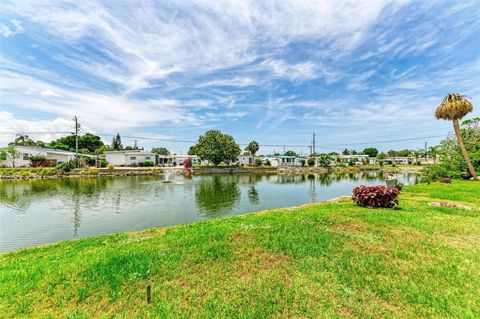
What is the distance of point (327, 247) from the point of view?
5.60 metres

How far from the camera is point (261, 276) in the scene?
Result: 4426mm

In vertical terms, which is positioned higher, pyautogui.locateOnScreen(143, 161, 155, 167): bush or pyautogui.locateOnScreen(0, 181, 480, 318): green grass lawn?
pyautogui.locateOnScreen(143, 161, 155, 167): bush

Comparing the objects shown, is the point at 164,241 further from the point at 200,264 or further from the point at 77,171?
the point at 77,171

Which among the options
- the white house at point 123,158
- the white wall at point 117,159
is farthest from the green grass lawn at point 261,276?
the white wall at point 117,159

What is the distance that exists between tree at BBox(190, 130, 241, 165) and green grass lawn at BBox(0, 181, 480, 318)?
55.9 metres

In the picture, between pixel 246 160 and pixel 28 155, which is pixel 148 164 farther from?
pixel 246 160

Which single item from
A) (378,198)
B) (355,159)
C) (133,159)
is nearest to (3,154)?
(133,159)

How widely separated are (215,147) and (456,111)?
4867 centimetres

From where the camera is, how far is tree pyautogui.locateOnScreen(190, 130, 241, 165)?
206ft

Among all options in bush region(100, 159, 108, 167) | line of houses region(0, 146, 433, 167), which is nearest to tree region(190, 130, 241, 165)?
line of houses region(0, 146, 433, 167)

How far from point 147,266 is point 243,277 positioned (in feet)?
6.51

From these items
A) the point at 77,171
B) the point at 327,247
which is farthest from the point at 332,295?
the point at 77,171

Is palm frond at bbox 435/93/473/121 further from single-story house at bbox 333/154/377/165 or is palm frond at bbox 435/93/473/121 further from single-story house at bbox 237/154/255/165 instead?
single-story house at bbox 333/154/377/165

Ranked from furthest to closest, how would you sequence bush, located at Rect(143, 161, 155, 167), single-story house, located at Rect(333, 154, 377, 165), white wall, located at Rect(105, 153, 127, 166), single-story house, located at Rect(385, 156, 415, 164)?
single-story house, located at Rect(385, 156, 415, 164) < single-story house, located at Rect(333, 154, 377, 165) < white wall, located at Rect(105, 153, 127, 166) < bush, located at Rect(143, 161, 155, 167)
